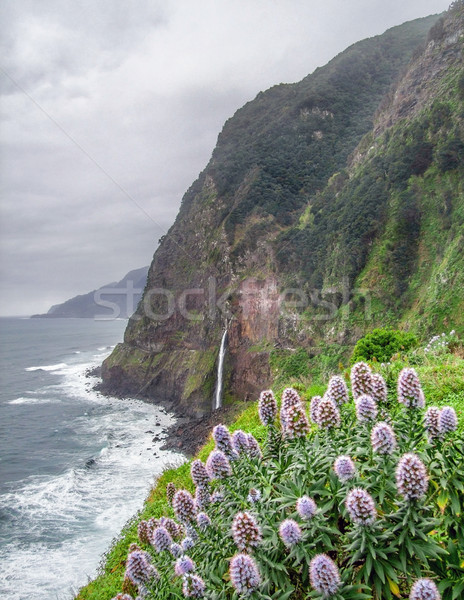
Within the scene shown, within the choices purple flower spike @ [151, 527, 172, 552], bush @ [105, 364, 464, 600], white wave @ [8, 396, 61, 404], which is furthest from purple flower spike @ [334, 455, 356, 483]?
white wave @ [8, 396, 61, 404]

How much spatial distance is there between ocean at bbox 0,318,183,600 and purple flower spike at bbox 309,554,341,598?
1343 centimetres

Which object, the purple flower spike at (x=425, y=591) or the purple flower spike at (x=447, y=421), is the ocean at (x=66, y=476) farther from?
the purple flower spike at (x=425, y=591)

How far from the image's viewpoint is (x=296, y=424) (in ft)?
14.0

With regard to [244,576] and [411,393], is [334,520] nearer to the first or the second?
[244,576]

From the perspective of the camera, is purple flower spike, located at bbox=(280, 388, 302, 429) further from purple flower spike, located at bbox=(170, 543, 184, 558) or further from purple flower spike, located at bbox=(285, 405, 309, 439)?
purple flower spike, located at bbox=(170, 543, 184, 558)

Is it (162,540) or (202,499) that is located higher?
(202,499)

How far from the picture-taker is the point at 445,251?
33.3 metres

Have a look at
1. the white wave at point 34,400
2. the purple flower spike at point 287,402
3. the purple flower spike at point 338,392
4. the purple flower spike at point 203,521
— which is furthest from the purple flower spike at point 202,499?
the white wave at point 34,400

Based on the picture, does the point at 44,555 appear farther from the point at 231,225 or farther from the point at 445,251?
the point at 231,225

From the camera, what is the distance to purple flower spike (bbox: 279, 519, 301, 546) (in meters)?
3.38

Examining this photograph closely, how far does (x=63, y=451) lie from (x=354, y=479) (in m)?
42.2

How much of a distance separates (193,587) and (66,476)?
34222 millimetres

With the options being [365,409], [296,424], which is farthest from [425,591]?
[296,424]

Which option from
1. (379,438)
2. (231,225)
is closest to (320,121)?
(231,225)
